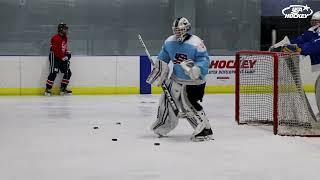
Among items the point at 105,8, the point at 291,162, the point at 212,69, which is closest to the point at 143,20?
the point at 105,8

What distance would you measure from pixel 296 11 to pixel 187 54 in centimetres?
811

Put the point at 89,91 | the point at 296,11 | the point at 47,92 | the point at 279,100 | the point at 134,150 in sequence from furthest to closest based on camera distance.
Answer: the point at 296,11, the point at 89,91, the point at 47,92, the point at 279,100, the point at 134,150

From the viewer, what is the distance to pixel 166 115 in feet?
21.9

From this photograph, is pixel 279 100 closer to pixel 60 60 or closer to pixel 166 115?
pixel 166 115

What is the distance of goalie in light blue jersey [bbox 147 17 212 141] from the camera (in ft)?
21.0

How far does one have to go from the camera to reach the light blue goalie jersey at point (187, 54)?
636 cm

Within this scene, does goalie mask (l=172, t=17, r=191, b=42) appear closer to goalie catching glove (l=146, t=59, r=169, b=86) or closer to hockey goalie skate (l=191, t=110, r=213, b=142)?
goalie catching glove (l=146, t=59, r=169, b=86)

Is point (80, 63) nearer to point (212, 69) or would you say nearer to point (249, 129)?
point (212, 69)

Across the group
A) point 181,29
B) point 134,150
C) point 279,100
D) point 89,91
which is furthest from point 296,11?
point 134,150

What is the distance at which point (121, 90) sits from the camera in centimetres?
1233

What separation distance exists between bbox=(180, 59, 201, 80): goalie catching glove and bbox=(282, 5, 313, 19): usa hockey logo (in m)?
8.13

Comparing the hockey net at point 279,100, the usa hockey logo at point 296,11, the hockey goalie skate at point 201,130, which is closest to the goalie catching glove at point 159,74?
the hockey goalie skate at point 201,130

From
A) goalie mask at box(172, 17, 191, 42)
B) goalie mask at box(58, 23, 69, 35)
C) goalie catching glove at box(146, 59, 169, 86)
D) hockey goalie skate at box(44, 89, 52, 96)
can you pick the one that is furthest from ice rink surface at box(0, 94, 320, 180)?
goalie mask at box(58, 23, 69, 35)

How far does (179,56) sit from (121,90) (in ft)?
19.3
